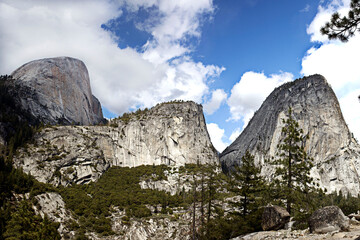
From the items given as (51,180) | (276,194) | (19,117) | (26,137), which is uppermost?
(19,117)

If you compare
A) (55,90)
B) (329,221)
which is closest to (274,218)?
(329,221)

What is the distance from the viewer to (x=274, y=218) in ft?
57.2

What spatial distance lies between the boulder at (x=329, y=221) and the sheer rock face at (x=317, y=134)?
3266 inches

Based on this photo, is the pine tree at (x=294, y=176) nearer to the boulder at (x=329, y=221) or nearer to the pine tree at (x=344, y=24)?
the boulder at (x=329, y=221)

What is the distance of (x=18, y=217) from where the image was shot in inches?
943

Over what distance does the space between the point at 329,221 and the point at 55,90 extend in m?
124

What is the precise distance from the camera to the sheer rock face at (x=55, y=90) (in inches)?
4060

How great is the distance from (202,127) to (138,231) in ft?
224

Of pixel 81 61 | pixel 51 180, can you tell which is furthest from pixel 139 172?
pixel 81 61

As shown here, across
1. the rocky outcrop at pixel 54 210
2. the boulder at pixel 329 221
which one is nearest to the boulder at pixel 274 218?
the boulder at pixel 329 221

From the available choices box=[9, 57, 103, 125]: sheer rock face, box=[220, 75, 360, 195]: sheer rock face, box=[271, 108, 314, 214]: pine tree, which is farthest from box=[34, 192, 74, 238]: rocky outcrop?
box=[220, 75, 360, 195]: sheer rock face

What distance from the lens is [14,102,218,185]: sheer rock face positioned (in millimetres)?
73312

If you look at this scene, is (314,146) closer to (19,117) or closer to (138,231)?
(138,231)

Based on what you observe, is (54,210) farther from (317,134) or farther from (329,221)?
(317,134)
